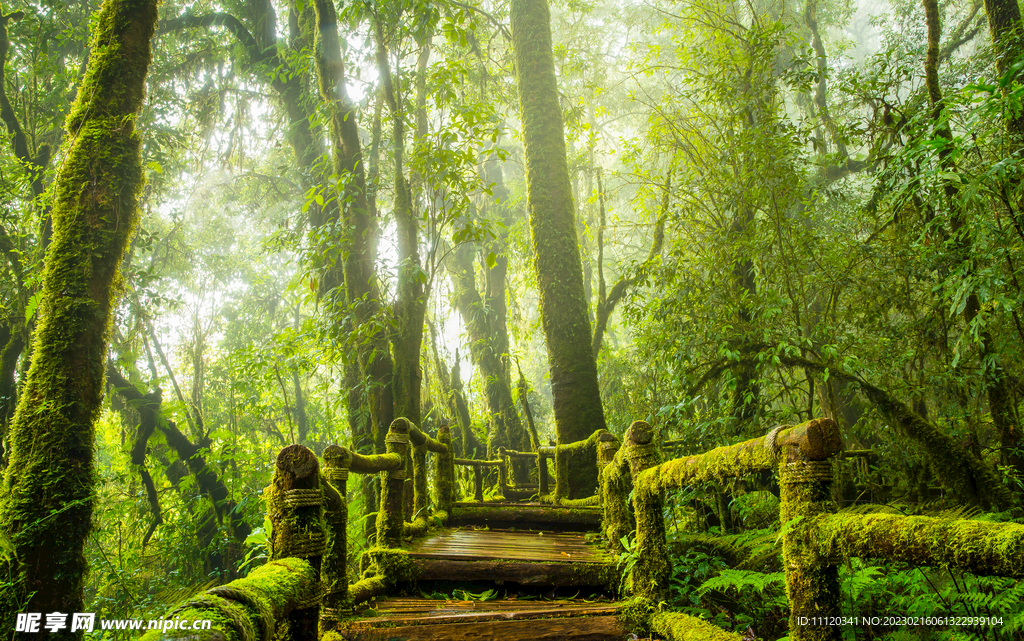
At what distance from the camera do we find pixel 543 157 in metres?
7.95

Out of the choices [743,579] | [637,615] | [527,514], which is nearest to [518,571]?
[637,615]

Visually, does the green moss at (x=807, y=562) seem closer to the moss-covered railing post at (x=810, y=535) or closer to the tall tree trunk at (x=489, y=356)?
the moss-covered railing post at (x=810, y=535)

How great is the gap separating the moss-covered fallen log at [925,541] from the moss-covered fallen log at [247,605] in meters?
1.71

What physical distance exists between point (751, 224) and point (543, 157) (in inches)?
129

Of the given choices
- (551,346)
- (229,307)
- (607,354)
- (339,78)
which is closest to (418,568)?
(551,346)

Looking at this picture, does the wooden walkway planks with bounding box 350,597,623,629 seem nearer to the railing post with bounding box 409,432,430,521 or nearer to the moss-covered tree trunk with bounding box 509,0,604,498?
the railing post with bounding box 409,432,430,521

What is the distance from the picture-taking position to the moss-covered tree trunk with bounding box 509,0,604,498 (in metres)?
6.92

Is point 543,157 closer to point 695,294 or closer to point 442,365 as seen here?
point 695,294

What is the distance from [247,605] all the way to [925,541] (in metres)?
1.82

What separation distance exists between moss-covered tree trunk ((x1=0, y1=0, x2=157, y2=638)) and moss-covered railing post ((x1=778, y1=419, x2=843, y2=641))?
438 cm

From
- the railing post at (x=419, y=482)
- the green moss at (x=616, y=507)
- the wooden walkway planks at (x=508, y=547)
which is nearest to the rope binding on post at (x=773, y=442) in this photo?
the green moss at (x=616, y=507)

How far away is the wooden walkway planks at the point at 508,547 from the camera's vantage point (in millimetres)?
4102

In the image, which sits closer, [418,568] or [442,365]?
[418,568]

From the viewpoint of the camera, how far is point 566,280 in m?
7.51
